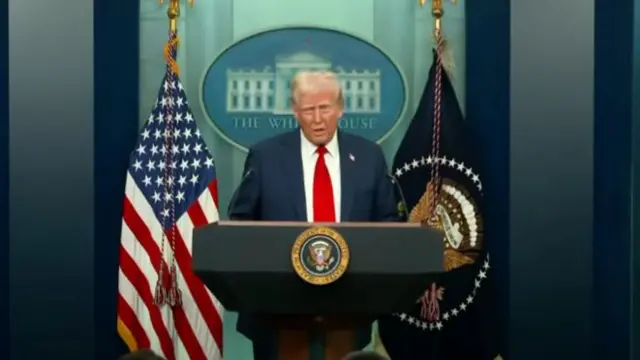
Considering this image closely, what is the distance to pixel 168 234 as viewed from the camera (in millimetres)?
5234

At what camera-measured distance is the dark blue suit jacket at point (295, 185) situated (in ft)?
13.2

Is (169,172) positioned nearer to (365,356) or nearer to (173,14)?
(173,14)

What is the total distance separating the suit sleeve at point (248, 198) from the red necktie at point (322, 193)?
8.9 inches

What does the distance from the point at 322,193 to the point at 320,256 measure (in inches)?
32.3
